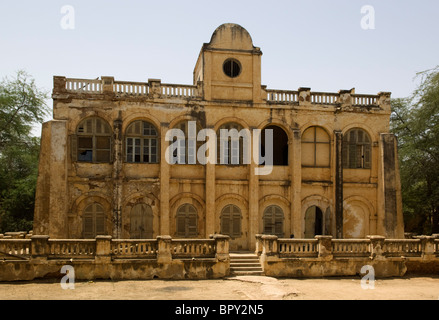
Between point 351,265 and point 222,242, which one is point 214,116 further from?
point 351,265

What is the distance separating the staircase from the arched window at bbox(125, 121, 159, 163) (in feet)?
20.5

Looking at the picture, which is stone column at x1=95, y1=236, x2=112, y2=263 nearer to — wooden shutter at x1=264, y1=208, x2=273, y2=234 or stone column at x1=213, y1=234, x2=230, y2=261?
stone column at x1=213, y1=234, x2=230, y2=261

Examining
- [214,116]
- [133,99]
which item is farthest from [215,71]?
[133,99]

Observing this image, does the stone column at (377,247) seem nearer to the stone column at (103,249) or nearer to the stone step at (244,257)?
the stone step at (244,257)

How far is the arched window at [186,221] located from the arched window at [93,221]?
11.4 feet

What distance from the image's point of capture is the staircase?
16.5 m

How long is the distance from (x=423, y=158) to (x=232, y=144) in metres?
12.0

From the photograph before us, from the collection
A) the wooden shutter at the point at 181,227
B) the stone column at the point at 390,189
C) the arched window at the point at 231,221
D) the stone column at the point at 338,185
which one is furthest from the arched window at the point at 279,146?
the wooden shutter at the point at 181,227

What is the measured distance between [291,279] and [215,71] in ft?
34.5

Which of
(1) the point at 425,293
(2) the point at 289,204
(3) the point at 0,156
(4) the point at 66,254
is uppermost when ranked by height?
(3) the point at 0,156

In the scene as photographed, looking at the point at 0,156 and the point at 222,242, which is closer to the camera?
the point at 222,242

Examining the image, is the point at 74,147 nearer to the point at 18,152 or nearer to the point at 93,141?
the point at 93,141

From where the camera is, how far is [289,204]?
2145cm

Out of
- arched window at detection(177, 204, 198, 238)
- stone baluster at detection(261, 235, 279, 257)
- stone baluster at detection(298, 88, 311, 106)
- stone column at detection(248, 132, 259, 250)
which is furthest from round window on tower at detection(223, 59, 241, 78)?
stone baluster at detection(261, 235, 279, 257)
